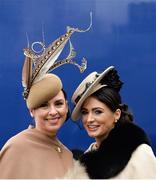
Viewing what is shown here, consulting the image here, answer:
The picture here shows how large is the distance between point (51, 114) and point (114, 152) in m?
0.37

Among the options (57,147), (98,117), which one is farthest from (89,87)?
(57,147)

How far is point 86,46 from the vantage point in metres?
3.56

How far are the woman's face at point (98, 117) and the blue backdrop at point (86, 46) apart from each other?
3.57 feet

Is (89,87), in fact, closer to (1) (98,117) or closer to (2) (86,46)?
(1) (98,117)

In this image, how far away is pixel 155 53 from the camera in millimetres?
3674

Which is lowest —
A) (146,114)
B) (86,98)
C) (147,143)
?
(147,143)

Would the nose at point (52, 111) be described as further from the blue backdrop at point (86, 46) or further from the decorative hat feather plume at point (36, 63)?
the blue backdrop at point (86, 46)

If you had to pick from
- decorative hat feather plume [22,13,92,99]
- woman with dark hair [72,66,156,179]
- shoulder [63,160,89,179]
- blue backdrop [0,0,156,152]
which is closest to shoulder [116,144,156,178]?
woman with dark hair [72,66,156,179]

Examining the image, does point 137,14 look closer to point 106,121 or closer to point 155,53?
point 155,53

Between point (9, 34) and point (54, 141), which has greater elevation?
point (9, 34)

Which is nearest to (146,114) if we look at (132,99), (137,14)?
(132,99)

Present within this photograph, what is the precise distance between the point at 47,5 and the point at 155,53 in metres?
0.92

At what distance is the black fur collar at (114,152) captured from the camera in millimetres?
2268

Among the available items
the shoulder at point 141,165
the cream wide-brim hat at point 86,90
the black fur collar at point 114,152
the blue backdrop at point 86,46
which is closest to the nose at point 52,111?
the cream wide-brim hat at point 86,90
